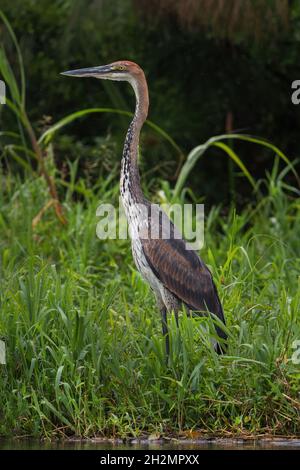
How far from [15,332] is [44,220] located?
2.74 m

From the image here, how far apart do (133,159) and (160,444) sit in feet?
6.00

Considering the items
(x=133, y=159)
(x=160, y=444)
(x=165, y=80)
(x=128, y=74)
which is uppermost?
(x=165, y=80)

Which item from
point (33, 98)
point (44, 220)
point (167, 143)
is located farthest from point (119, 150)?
point (44, 220)

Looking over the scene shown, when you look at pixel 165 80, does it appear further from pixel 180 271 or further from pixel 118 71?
pixel 180 271

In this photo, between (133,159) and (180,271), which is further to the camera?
(133,159)

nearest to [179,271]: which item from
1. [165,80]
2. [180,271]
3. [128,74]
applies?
[180,271]

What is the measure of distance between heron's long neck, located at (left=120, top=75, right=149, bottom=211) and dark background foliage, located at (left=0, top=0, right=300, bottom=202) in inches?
159

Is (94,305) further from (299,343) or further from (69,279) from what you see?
(299,343)

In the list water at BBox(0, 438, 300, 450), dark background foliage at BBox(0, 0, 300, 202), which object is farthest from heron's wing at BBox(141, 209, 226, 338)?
dark background foliage at BBox(0, 0, 300, 202)

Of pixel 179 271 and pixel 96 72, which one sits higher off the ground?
pixel 96 72

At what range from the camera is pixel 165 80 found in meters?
11.7

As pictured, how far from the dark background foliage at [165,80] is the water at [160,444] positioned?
5.61m

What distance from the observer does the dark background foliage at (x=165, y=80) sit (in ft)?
37.2

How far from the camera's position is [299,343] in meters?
6.19
